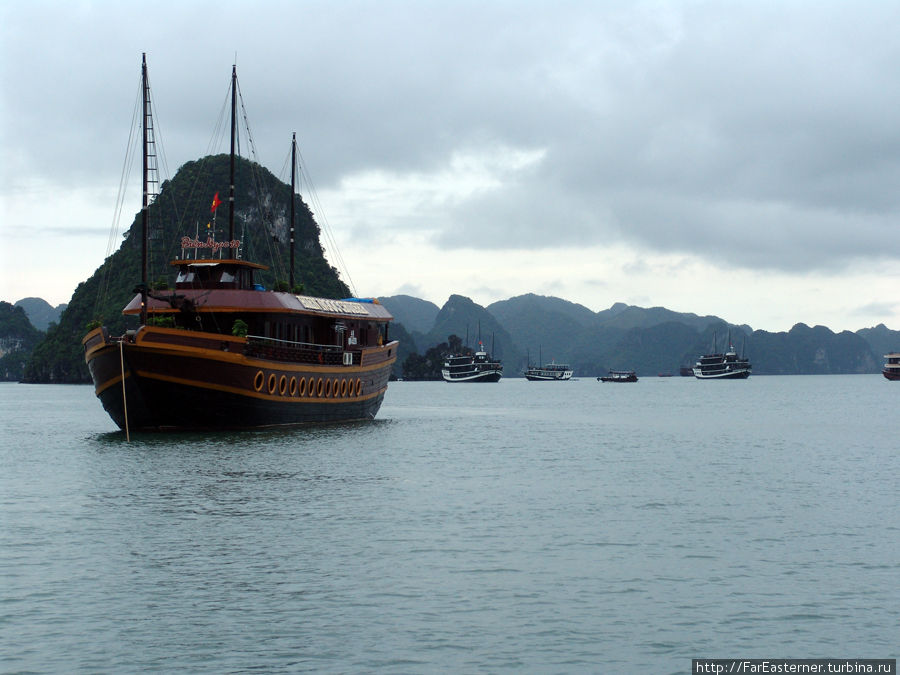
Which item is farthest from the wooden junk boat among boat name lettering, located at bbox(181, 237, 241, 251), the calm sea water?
the calm sea water

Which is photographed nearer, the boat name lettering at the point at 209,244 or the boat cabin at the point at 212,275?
the boat cabin at the point at 212,275

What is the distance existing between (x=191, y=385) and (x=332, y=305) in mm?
14798

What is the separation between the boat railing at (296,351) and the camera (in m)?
46.4

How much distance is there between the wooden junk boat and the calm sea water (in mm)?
3519

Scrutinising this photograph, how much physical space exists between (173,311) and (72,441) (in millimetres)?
9008

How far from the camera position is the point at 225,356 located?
144ft

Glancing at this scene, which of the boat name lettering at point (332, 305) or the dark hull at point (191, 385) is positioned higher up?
the boat name lettering at point (332, 305)

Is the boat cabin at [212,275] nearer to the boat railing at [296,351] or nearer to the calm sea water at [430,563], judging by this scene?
the boat railing at [296,351]

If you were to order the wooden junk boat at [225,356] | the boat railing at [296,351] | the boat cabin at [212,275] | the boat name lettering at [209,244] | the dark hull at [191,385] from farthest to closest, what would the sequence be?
the boat name lettering at [209,244] → the boat cabin at [212,275] → the boat railing at [296,351] → the wooden junk boat at [225,356] → the dark hull at [191,385]

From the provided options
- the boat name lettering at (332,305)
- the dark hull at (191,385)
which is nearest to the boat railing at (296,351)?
the dark hull at (191,385)

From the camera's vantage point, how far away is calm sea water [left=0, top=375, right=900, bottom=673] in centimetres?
1462

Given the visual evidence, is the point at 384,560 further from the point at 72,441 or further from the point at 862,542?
the point at 72,441

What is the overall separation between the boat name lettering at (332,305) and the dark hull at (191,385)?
15.1 ft

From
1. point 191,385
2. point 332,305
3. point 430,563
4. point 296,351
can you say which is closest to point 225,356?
point 191,385
